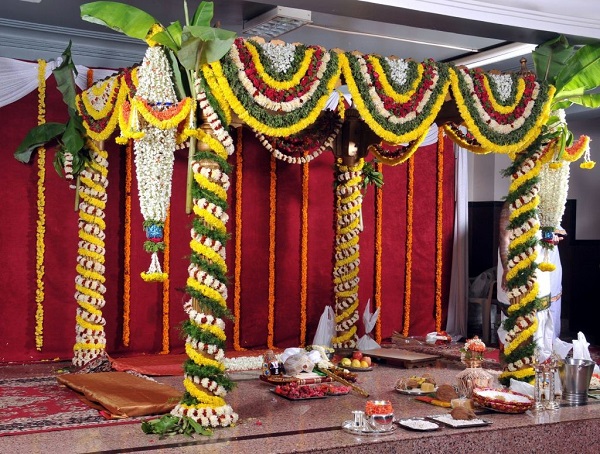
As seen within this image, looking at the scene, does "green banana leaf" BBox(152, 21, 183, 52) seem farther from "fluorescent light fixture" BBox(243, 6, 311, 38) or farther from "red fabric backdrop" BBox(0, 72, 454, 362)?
"red fabric backdrop" BBox(0, 72, 454, 362)

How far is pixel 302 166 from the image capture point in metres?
9.59

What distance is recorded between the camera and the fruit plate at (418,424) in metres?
5.30

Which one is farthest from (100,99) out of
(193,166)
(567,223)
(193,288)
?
(567,223)

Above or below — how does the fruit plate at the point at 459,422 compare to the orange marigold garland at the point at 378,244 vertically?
below

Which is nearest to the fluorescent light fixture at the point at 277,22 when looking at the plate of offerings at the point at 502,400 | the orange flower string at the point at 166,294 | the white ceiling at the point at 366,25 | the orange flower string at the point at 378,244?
the white ceiling at the point at 366,25

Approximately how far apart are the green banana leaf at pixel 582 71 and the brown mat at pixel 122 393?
13.5 feet

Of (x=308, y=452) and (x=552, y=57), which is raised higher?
(x=552, y=57)

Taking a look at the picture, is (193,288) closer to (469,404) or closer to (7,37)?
(469,404)

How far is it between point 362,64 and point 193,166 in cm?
152

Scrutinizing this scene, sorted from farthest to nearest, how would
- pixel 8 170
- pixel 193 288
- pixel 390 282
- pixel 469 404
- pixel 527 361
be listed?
1. pixel 390 282
2. pixel 8 170
3. pixel 527 361
4. pixel 469 404
5. pixel 193 288

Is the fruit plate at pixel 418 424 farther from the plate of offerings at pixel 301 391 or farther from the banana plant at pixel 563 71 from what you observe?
the banana plant at pixel 563 71

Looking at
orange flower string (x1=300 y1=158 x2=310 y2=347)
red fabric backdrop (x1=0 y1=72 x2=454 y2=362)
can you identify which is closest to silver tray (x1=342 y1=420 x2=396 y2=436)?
red fabric backdrop (x1=0 y1=72 x2=454 y2=362)

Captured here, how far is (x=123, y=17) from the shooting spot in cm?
555

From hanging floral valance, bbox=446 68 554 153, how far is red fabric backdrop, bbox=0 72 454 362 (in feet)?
11.2
